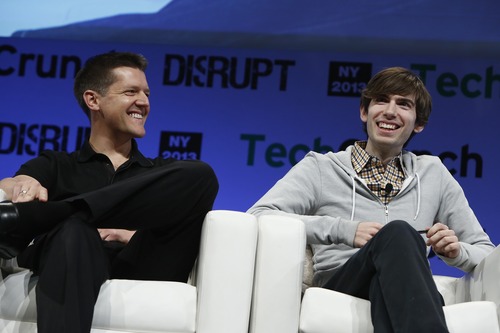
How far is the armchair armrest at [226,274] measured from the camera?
2.16 metres

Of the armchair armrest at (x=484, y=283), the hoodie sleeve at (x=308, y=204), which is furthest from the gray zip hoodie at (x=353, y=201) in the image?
the armchair armrest at (x=484, y=283)

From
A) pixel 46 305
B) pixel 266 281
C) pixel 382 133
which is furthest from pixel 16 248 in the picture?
pixel 382 133

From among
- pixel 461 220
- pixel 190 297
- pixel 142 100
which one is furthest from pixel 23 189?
pixel 461 220

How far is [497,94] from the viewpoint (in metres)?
3.88

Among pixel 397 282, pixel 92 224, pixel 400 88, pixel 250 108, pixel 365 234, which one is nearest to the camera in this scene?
pixel 397 282

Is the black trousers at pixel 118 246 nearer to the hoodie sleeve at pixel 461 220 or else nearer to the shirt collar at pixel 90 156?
the shirt collar at pixel 90 156

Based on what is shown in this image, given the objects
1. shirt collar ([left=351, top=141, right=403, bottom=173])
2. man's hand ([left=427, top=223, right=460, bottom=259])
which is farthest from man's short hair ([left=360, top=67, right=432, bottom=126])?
man's hand ([left=427, top=223, right=460, bottom=259])

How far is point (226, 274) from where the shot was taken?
7.13 ft

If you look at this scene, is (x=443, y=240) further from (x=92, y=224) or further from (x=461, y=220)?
(x=92, y=224)

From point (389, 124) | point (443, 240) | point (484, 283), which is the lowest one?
point (484, 283)

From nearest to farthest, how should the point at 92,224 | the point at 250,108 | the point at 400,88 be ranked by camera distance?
the point at 92,224, the point at 400,88, the point at 250,108

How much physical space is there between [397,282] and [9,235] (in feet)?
3.05

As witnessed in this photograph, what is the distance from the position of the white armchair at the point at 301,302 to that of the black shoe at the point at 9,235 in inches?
23.8

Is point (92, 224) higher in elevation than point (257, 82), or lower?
lower
